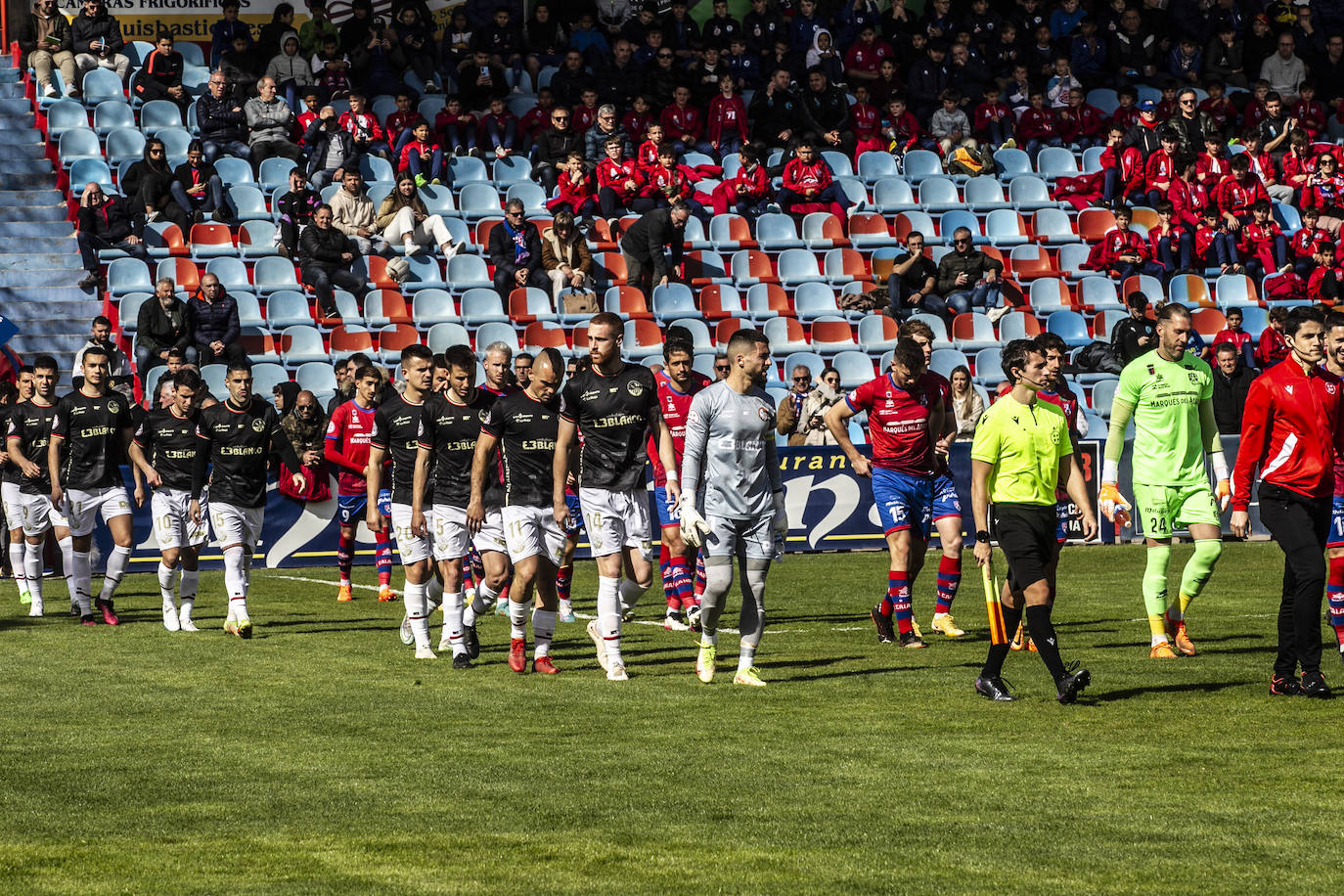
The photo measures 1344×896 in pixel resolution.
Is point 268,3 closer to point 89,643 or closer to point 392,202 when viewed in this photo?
point 392,202

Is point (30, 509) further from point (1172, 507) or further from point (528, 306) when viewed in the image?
point (1172, 507)

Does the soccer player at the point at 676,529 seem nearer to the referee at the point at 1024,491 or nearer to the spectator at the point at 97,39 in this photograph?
the referee at the point at 1024,491

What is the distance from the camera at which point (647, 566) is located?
40.7 ft

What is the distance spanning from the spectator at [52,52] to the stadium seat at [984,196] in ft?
50.8

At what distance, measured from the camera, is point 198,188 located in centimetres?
2506

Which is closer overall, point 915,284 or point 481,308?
point 481,308

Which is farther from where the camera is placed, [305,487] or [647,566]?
[305,487]

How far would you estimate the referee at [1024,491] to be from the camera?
955 cm

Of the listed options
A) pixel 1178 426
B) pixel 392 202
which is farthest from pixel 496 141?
pixel 1178 426

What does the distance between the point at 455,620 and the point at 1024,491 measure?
4399 mm

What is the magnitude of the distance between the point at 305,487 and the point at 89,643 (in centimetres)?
625

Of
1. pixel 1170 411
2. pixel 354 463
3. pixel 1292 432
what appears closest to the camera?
pixel 1292 432

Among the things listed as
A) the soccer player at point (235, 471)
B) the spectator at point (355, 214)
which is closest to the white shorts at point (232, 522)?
the soccer player at point (235, 471)

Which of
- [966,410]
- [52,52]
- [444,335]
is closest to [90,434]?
[444,335]
